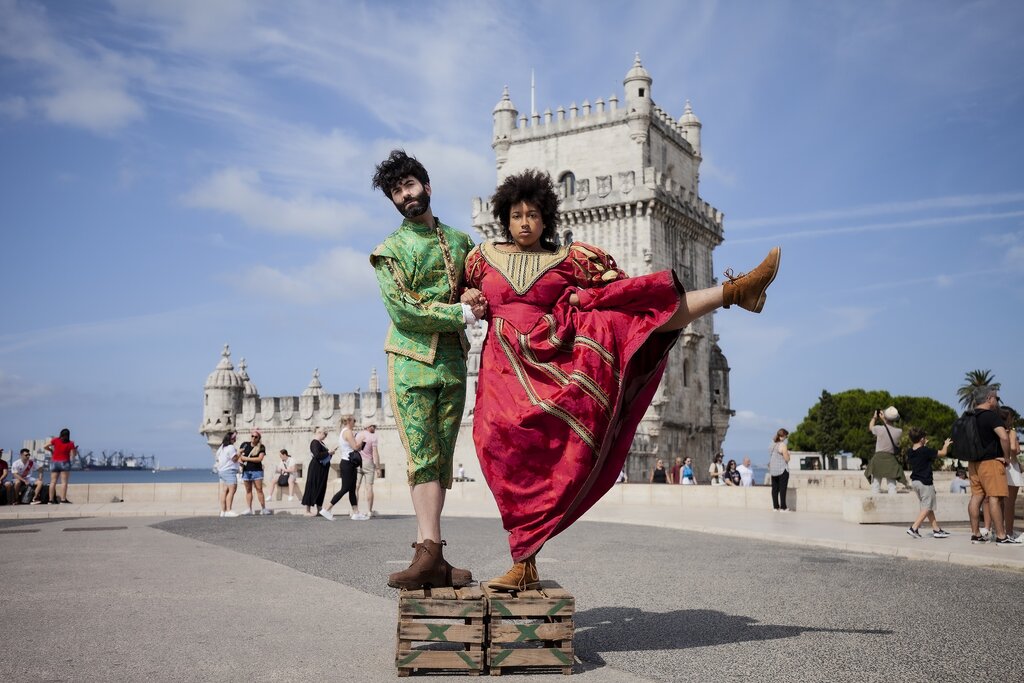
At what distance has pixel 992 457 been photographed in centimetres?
1028

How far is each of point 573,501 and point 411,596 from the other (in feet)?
2.93

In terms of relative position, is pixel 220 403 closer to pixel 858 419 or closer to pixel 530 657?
pixel 530 657

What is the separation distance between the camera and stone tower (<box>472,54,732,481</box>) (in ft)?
126

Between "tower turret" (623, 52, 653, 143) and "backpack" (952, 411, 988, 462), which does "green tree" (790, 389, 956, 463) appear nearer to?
"tower turret" (623, 52, 653, 143)

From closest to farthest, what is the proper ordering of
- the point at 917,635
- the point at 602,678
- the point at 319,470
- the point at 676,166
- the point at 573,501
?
the point at 602,678 → the point at 573,501 → the point at 917,635 → the point at 319,470 → the point at 676,166

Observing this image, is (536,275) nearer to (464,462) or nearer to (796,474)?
(464,462)

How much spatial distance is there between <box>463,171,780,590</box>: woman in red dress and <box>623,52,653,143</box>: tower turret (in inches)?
1448

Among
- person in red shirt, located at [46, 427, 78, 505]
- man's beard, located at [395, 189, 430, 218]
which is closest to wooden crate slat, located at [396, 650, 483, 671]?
man's beard, located at [395, 189, 430, 218]

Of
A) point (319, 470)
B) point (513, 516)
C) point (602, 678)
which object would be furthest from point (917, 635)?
point (319, 470)

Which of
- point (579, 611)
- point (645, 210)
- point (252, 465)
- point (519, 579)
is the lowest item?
point (579, 611)

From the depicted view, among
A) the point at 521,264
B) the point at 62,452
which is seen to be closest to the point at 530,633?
the point at 521,264

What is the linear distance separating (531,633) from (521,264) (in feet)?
6.00

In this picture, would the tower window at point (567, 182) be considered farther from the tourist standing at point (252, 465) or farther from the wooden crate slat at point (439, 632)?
the wooden crate slat at point (439, 632)

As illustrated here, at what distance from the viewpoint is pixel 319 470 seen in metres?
16.5
